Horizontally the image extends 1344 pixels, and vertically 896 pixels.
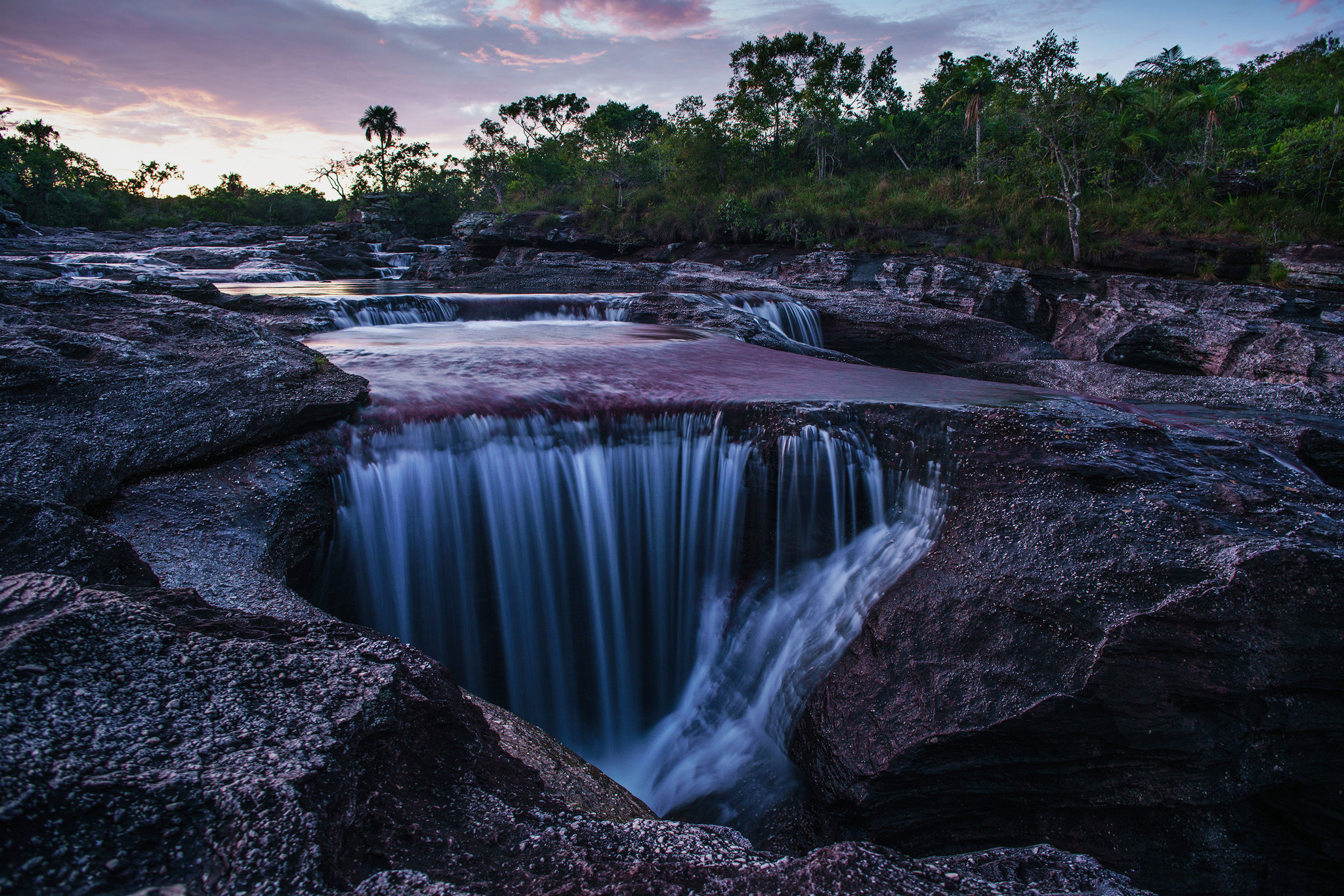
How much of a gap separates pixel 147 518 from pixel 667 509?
125 inches

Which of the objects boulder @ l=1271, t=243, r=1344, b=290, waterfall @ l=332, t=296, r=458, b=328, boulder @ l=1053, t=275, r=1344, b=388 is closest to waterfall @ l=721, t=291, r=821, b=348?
boulder @ l=1053, t=275, r=1344, b=388

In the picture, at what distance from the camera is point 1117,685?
9.50 ft

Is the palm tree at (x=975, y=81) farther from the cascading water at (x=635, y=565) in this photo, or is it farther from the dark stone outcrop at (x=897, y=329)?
the cascading water at (x=635, y=565)

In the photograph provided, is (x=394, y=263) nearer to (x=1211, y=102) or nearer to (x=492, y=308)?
(x=492, y=308)

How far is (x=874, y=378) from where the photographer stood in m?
6.23

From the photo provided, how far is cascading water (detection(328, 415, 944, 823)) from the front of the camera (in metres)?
4.09

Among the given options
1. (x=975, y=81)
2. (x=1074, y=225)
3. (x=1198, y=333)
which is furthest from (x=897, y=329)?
(x=975, y=81)

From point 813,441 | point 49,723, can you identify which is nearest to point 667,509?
point 813,441

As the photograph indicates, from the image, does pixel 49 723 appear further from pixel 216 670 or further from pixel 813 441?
pixel 813 441

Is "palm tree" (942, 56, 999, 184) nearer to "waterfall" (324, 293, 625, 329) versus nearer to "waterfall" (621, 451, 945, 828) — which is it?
"waterfall" (324, 293, 625, 329)

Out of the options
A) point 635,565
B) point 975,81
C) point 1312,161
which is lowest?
point 635,565

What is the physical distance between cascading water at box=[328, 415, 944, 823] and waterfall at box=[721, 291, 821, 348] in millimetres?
7185

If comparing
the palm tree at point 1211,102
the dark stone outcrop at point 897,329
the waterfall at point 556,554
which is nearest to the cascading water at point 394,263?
the dark stone outcrop at point 897,329

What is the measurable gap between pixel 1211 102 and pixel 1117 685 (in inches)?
1042
